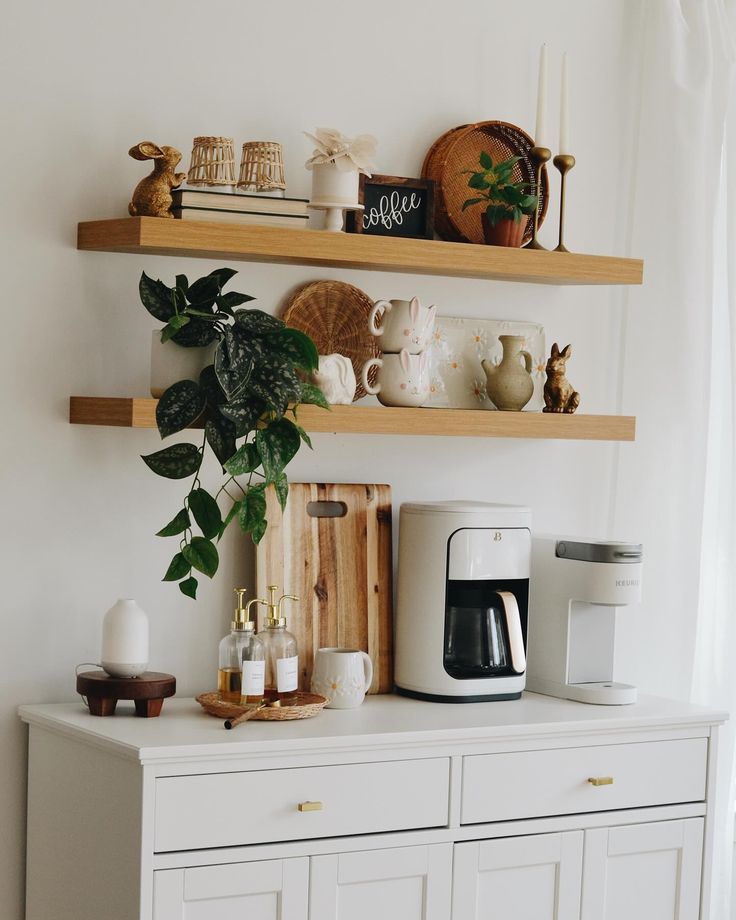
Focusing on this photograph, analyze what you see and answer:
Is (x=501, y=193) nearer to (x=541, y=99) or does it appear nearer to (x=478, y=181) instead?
(x=478, y=181)

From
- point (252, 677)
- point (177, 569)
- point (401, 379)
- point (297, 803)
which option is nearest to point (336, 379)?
point (401, 379)

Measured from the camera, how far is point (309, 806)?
2.14 metres

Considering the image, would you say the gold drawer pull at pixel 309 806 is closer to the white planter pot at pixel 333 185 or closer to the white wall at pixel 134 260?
the white wall at pixel 134 260

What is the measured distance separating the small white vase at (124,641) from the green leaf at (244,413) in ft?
1.22

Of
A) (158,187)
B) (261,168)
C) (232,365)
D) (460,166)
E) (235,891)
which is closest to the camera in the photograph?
(235,891)

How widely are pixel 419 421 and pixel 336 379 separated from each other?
185 mm

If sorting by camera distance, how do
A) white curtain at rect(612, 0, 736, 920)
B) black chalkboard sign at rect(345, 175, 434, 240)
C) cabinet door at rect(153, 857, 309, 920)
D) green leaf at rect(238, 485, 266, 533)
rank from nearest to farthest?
cabinet door at rect(153, 857, 309, 920), green leaf at rect(238, 485, 266, 533), black chalkboard sign at rect(345, 175, 434, 240), white curtain at rect(612, 0, 736, 920)

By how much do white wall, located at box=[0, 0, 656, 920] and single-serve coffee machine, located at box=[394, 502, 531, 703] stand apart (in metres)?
0.23

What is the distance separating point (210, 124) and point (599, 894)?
164cm

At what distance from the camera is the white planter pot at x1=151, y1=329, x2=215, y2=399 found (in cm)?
229

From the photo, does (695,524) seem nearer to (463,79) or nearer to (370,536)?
(370,536)

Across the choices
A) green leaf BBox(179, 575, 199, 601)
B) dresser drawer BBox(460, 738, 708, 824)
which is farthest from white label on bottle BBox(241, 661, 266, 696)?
dresser drawer BBox(460, 738, 708, 824)

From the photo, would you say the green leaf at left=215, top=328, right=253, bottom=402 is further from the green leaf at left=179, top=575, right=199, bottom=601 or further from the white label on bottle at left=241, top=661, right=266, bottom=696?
the white label on bottle at left=241, top=661, right=266, bottom=696

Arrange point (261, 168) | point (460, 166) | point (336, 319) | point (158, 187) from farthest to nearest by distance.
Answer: point (460, 166), point (336, 319), point (261, 168), point (158, 187)
